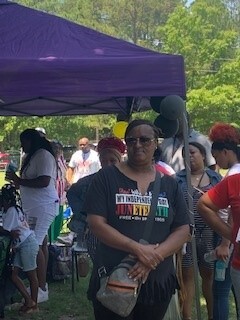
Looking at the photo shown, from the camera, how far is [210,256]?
4.18 meters

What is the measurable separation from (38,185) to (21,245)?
0.65 metres

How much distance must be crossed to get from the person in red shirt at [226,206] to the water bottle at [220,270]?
790 millimetres

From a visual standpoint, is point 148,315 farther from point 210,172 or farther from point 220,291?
point 210,172

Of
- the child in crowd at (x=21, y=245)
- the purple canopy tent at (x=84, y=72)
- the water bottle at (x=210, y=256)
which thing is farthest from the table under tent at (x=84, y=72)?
the child in crowd at (x=21, y=245)

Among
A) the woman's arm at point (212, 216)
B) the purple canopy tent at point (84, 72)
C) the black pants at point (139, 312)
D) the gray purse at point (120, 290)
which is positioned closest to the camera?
the gray purse at point (120, 290)

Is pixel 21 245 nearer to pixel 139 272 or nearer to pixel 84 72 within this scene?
→ pixel 84 72

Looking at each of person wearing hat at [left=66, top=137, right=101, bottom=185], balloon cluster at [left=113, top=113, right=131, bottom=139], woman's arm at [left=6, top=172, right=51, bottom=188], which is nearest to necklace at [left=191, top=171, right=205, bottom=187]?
woman's arm at [left=6, top=172, right=51, bottom=188]

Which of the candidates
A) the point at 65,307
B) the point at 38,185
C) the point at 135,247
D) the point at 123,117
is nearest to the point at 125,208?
the point at 135,247

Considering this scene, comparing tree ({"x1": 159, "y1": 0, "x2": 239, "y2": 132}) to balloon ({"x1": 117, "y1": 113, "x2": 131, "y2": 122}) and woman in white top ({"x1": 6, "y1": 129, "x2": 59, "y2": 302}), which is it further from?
woman in white top ({"x1": 6, "y1": 129, "x2": 59, "y2": 302})

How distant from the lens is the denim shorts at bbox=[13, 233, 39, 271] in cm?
509

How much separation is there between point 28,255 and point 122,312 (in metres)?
2.36

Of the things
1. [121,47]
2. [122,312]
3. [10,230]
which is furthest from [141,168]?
[10,230]

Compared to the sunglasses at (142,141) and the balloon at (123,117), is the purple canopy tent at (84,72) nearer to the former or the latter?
the sunglasses at (142,141)

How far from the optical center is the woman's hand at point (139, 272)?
289cm
